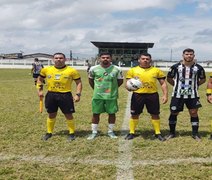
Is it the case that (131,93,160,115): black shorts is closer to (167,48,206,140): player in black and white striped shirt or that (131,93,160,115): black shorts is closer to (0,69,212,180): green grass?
(167,48,206,140): player in black and white striped shirt

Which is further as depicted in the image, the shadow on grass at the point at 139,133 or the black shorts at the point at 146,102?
the shadow on grass at the point at 139,133

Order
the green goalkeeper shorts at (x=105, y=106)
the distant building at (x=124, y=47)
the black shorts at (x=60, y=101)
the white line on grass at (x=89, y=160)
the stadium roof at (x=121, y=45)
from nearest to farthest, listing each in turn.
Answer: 1. the white line on grass at (x=89, y=160)
2. the black shorts at (x=60, y=101)
3. the green goalkeeper shorts at (x=105, y=106)
4. the stadium roof at (x=121, y=45)
5. the distant building at (x=124, y=47)

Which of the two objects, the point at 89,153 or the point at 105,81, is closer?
the point at 89,153

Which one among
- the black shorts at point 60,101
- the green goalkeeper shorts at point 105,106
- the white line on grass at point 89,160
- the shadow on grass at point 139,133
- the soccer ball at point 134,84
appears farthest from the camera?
the shadow on grass at point 139,133

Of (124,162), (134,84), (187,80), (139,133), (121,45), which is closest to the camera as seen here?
(124,162)

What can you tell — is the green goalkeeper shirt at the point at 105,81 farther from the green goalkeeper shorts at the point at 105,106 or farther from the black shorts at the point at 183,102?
the black shorts at the point at 183,102

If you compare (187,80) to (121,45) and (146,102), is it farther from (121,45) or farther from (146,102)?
(121,45)

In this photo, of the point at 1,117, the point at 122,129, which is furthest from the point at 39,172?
the point at 1,117

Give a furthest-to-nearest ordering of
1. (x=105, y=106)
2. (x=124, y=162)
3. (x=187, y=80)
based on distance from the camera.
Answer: (x=105, y=106)
(x=187, y=80)
(x=124, y=162)

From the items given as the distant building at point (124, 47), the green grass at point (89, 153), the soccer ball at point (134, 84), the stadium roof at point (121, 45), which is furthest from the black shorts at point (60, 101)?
the stadium roof at point (121, 45)

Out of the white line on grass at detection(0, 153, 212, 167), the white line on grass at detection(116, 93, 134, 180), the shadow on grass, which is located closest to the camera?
the white line on grass at detection(116, 93, 134, 180)

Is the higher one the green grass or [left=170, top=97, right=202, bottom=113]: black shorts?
[left=170, top=97, right=202, bottom=113]: black shorts

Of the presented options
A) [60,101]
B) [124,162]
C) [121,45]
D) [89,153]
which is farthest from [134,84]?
[121,45]

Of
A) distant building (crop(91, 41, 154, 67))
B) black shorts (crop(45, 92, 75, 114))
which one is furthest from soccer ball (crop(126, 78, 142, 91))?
distant building (crop(91, 41, 154, 67))
